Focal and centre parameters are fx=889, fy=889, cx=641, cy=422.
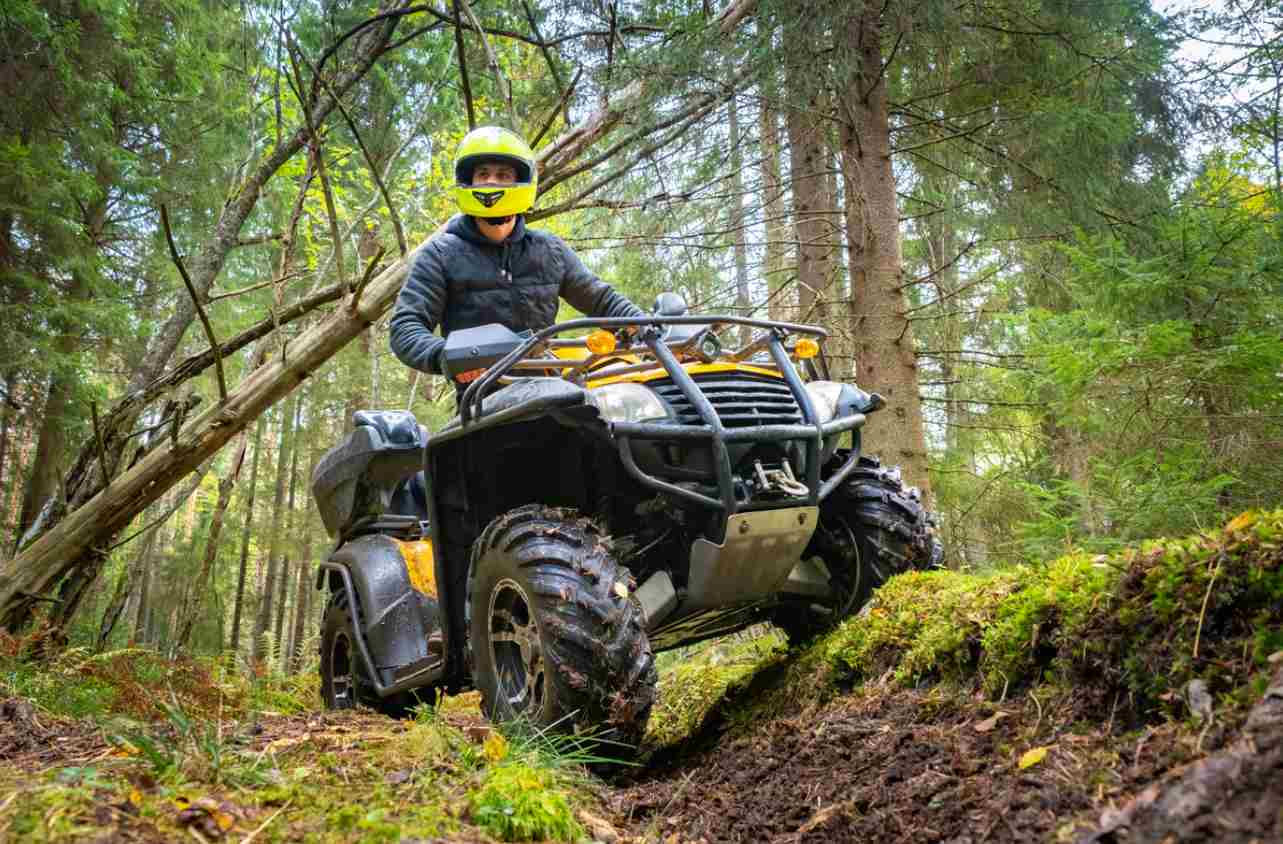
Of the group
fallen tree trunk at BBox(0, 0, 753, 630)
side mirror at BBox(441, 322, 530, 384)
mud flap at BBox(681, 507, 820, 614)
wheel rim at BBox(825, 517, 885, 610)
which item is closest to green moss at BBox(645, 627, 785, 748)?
wheel rim at BBox(825, 517, 885, 610)

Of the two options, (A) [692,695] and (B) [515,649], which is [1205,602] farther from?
(A) [692,695]

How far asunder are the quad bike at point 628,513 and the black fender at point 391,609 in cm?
2

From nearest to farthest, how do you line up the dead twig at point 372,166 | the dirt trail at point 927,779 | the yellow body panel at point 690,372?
the dirt trail at point 927,779 < the yellow body panel at point 690,372 < the dead twig at point 372,166

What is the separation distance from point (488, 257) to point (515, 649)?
200cm

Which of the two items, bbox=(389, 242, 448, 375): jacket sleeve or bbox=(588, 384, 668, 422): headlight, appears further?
bbox=(389, 242, 448, 375): jacket sleeve

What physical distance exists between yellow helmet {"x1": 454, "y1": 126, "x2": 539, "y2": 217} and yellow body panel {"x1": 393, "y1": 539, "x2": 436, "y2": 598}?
5.52ft

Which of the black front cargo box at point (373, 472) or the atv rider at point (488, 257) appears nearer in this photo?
the atv rider at point (488, 257)

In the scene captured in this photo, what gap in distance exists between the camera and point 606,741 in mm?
2787

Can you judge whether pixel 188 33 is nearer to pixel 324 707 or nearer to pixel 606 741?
pixel 324 707

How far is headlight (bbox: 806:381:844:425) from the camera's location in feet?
11.2

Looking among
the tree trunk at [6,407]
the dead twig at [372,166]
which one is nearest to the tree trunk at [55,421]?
the tree trunk at [6,407]

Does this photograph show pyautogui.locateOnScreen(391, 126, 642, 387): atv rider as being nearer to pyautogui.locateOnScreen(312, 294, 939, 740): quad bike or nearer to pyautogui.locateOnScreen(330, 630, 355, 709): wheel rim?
pyautogui.locateOnScreen(312, 294, 939, 740): quad bike

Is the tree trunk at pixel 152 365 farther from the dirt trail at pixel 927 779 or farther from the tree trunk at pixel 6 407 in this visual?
the tree trunk at pixel 6 407

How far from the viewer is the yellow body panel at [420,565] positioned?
14.4 feet
